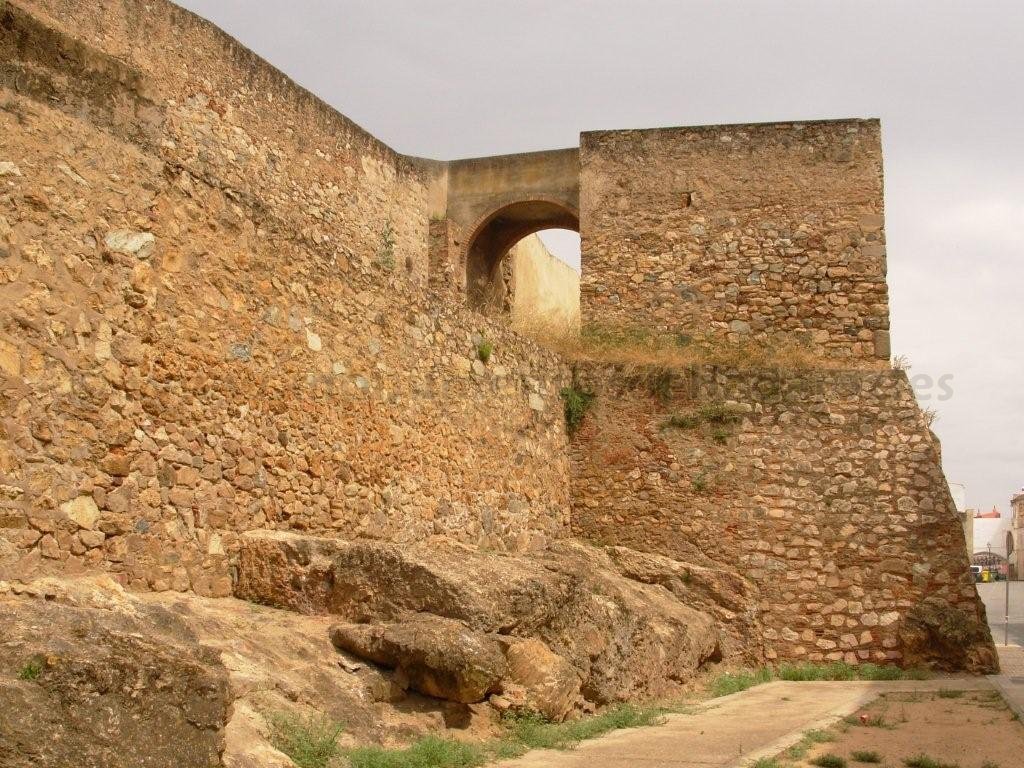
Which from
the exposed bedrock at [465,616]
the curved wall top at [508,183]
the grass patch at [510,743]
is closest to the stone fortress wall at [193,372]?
the exposed bedrock at [465,616]

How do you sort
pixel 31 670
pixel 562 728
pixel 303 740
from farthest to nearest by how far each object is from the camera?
1. pixel 562 728
2. pixel 303 740
3. pixel 31 670

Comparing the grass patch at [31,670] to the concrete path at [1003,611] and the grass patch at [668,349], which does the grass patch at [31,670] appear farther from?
the concrete path at [1003,611]

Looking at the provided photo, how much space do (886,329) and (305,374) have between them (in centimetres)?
759

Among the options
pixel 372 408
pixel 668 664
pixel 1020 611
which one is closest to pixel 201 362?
pixel 372 408

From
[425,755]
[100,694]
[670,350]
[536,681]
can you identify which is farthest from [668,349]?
[100,694]

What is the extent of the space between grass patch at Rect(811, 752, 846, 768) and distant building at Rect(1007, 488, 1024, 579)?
3931 centimetres

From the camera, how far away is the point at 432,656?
5926 millimetres

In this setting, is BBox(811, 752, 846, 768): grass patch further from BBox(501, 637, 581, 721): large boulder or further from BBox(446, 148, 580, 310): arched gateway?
BBox(446, 148, 580, 310): arched gateway

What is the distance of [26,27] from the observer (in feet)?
18.5

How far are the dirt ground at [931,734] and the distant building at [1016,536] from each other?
36.4 m

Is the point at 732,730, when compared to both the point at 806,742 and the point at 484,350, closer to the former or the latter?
the point at 806,742

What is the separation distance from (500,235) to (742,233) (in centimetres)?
401

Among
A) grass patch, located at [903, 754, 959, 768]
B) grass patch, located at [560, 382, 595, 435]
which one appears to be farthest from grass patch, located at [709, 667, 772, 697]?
grass patch, located at [903, 754, 959, 768]

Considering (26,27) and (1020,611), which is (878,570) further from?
(1020,611)
